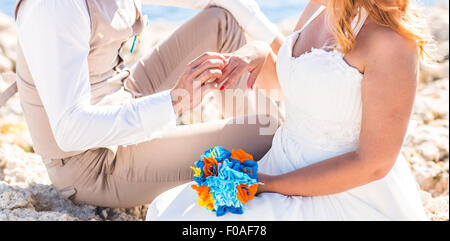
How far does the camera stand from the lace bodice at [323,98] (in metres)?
1.69

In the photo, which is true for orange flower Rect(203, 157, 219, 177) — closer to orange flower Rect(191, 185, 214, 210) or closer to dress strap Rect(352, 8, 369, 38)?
orange flower Rect(191, 185, 214, 210)

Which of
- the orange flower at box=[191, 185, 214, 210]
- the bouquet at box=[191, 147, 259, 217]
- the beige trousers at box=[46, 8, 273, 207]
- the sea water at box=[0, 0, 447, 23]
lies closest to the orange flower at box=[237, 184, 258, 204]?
the bouquet at box=[191, 147, 259, 217]

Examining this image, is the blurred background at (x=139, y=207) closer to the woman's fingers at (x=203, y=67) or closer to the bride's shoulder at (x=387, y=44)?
the bride's shoulder at (x=387, y=44)

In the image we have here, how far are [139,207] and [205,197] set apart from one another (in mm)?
899

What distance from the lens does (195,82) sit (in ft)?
5.85

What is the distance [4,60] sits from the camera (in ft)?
14.1

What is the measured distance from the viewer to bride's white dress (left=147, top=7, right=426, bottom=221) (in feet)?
5.56

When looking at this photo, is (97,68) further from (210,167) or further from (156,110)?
(210,167)

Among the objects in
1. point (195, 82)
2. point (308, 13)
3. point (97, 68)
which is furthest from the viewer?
Answer: point (308, 13)

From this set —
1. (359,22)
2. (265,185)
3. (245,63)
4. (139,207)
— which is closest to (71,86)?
(245,63)

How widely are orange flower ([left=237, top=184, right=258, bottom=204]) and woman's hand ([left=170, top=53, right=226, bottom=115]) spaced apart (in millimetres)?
388

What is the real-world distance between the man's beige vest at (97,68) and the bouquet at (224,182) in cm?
70
